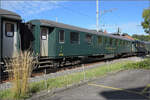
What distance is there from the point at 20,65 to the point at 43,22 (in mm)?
5554

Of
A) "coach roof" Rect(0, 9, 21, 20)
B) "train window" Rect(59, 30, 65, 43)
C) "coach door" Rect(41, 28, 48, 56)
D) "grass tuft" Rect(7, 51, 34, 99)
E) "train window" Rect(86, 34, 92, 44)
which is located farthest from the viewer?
"train window" Rect(86, 34, 92, 44)

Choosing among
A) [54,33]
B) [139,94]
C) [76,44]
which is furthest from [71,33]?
[139,94]

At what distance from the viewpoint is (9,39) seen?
7855mm

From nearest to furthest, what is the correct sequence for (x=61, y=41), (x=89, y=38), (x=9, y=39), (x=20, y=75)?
(x=20, y=75) → (x=9, y=39) → (x=61, y=41) → (x=89, y=38)

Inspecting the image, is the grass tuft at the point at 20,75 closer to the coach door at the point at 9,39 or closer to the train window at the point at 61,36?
the coach door at the point at 9,39

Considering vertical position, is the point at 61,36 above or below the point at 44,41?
above

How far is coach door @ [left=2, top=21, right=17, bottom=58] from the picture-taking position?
25.1 feet

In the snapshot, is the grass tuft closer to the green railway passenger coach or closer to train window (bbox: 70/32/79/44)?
the green railway passenger coach

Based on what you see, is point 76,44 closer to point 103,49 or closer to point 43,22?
point 43,22

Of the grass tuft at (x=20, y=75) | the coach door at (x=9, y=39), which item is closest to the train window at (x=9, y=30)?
the coach door at (x=9, y=39)

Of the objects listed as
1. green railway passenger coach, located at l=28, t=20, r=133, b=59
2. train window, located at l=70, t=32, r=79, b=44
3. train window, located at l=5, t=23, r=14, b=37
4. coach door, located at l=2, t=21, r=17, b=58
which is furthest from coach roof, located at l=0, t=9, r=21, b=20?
train window, located at l=70, t=32, r=79, b=44

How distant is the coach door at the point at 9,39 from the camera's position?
764 centimetres

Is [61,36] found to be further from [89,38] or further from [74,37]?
[89,38]

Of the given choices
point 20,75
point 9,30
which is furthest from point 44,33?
point 20,75
